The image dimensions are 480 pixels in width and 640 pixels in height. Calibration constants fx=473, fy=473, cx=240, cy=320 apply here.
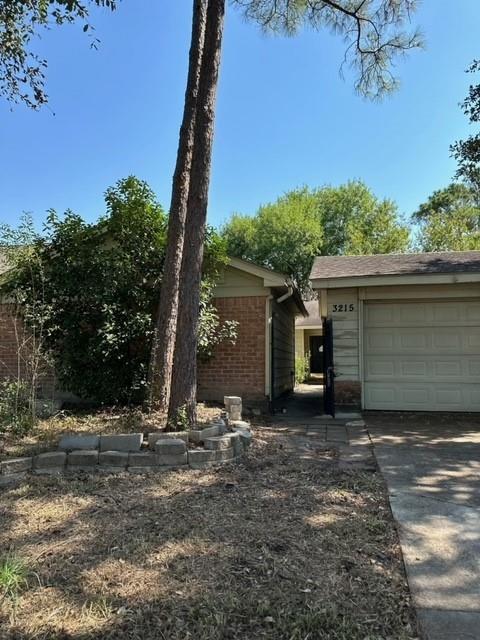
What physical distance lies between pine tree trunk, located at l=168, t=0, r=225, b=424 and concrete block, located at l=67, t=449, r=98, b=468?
0.98 m

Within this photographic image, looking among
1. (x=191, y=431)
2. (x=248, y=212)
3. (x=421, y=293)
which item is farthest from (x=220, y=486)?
(x=248, y=212)

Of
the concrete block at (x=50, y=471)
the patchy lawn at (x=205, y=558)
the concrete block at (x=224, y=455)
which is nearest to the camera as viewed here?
the patchy lawn at (x=205, y=558)

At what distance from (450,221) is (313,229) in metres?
8.04

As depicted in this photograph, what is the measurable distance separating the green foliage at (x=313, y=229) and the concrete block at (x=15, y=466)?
76.1 ft

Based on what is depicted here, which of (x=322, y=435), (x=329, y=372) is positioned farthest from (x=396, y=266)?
(x=322, y=435)

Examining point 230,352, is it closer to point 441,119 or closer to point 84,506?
point 84,506

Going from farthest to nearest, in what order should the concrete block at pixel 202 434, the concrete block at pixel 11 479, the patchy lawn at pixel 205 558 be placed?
the concrete block at pixel 202 434 → the concrete block at pixel 11 479 → the patchy lawn at pixel 205 558

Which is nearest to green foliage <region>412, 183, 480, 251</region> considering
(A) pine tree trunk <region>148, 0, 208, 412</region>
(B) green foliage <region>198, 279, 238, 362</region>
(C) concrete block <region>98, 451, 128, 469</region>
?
(B) green foliage <region>198, 279, 238, 362</region>

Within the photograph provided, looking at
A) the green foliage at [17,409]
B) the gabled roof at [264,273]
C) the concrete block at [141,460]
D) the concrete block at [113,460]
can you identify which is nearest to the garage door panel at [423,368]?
the gabled roof at [264,273]

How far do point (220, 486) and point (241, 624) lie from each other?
78.3 inches

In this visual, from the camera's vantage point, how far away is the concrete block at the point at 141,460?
15.3ft

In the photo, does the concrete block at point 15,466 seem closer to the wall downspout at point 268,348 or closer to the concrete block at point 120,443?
the concrete block at point 120,443

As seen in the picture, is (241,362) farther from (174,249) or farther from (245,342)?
(174,249)

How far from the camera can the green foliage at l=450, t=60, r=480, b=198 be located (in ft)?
33.9
